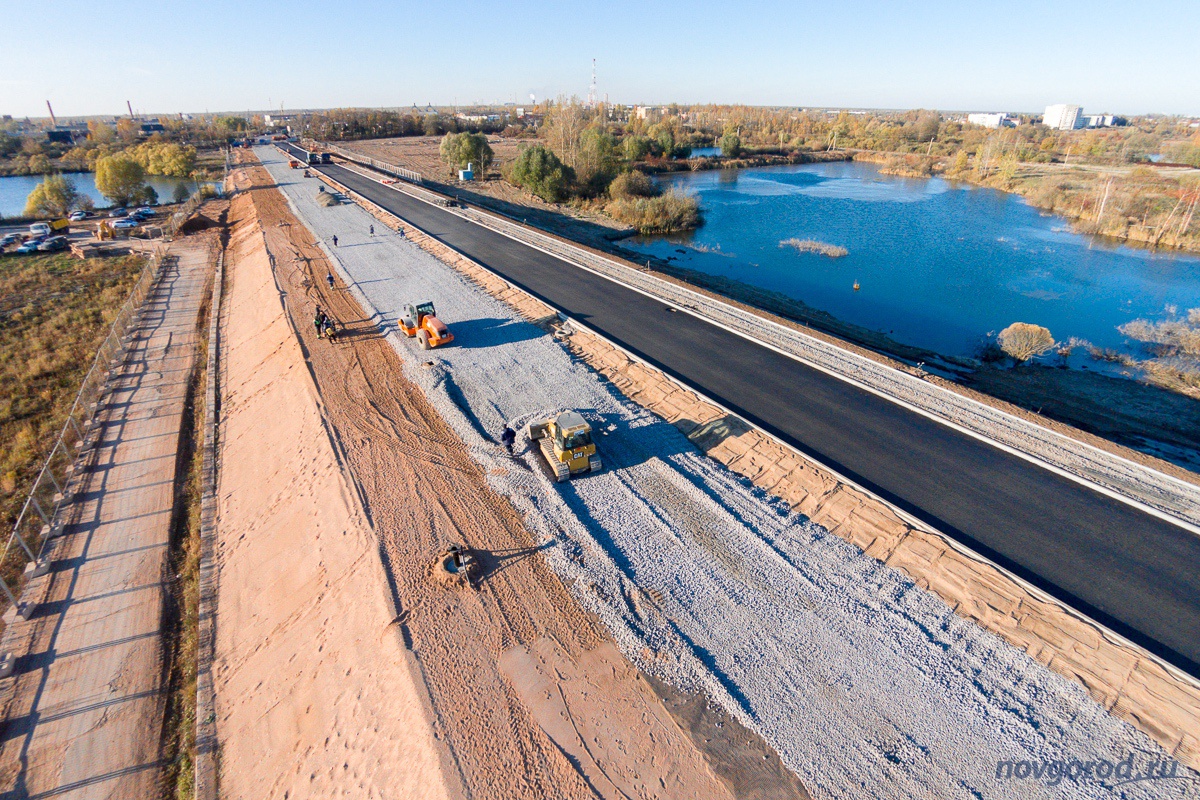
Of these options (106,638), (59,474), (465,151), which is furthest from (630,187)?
(106,638)

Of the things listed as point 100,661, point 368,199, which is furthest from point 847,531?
point 368,199

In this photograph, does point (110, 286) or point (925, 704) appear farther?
point (110, 286)

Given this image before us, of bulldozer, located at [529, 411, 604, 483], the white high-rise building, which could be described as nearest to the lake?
bulldozer, located at [529, 411, 604, 483]

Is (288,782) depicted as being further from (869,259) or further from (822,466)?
(869,259)

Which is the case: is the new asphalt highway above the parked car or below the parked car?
below

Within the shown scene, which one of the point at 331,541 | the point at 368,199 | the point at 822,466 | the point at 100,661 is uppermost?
the point at 368,199

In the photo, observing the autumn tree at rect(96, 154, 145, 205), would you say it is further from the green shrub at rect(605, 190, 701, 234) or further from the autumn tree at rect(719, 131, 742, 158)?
the autumn tree at rect(719, 131, 742, 158)
